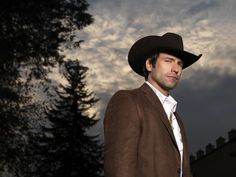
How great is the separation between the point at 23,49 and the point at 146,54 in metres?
17.5

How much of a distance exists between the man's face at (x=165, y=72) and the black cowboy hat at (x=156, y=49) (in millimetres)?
53

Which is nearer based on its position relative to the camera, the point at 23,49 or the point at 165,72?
the point at 165,72

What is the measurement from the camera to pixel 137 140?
3369 mm

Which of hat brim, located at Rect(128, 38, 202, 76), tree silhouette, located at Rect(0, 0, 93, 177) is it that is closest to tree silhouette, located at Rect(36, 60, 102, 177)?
tree silhouette, located at Rect(0, 0, 93, 177)

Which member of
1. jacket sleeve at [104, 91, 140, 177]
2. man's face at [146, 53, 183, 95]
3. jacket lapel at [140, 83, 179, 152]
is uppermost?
Answer: man's face at [146, 53, 183, 95]

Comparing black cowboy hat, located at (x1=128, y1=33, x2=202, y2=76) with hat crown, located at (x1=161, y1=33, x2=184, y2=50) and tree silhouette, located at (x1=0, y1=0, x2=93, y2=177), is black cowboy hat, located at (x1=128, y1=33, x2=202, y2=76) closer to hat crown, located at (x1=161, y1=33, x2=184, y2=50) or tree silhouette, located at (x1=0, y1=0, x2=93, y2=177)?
hat crown, located at (x1=161, y1=33, x2=184, y2=50)

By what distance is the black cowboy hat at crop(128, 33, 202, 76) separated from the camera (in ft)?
12.5

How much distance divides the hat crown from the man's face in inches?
3.0

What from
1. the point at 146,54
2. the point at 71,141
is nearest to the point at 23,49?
the point at 146,54

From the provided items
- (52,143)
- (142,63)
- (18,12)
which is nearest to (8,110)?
(18,12)

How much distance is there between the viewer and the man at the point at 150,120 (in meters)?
3.34

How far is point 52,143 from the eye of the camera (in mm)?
49000

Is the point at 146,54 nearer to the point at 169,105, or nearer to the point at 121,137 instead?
the point at 169,105

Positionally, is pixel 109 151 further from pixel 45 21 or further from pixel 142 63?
pixel 45 21
